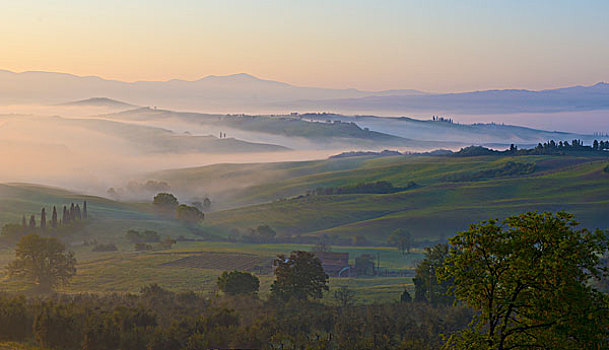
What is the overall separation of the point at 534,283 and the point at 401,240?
139530mm

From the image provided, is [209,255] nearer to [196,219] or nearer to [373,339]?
[196,219]

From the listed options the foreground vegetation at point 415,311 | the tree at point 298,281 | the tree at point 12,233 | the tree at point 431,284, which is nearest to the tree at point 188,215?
the tree at point 12,233

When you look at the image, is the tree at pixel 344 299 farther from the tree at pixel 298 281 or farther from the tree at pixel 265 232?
the tree at pixel 265 232

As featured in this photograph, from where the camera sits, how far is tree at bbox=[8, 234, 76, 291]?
90875 millimetres

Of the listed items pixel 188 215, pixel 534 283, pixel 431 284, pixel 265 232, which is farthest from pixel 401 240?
pixel 534 283

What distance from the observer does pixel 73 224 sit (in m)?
174

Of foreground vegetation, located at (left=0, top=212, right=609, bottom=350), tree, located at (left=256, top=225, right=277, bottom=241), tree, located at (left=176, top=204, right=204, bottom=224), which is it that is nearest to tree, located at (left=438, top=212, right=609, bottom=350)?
foreground vegetation, located at (left=0, top=212, right=609, bottom=350)

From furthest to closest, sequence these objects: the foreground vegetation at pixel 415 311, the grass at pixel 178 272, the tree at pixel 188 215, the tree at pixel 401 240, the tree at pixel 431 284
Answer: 1. the tree at pixel 188 215
2. the tree at pixel 401 240
3. the grass at pixel 178 272
4. the tree at pixel 431 284
5. the foreground vegetation at pixel 415 311

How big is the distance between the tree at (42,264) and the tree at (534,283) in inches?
3111

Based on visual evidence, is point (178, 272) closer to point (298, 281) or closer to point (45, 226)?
point (298, 281)

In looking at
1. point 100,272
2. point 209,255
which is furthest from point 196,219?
point 100,272

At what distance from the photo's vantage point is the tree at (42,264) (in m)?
90.9

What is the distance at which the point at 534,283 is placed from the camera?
23.2 m

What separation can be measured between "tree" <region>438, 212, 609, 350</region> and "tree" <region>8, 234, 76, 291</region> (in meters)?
79.0
